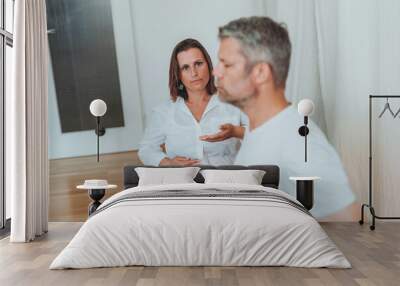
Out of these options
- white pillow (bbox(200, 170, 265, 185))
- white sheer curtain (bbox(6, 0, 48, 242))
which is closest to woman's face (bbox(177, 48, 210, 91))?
white pillow (bbox(200, 170, 265, 185))

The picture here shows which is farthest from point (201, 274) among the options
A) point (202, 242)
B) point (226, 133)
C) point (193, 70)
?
point (193, 70)

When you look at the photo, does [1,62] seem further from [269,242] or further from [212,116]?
[269,242]

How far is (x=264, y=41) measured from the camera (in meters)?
7.75

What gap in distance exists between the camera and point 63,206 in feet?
26.0

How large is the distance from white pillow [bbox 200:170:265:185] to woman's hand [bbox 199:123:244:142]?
2.21ft

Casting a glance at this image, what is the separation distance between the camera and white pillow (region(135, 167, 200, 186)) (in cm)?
703

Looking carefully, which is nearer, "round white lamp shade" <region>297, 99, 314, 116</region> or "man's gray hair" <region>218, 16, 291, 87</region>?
"round white lamp shade" <region>297, 99, 314, 116</region>

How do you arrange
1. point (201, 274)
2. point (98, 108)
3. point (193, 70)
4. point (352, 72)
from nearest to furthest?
point (201, 274), point (98, 108), point (352, 72), point (193, 70)

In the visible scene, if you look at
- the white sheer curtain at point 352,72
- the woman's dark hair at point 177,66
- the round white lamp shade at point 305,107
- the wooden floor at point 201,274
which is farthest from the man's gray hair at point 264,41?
the wooden floor at point 201,274

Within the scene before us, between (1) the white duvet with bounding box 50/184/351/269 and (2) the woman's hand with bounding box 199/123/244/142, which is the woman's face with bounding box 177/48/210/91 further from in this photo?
(1) the white duvet with bounding box 50/184/351/269

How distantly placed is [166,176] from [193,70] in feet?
5.17

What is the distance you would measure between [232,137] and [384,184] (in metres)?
2.07

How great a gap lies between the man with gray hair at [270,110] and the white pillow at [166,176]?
71cm

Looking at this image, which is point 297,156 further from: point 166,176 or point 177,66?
point 177,66
